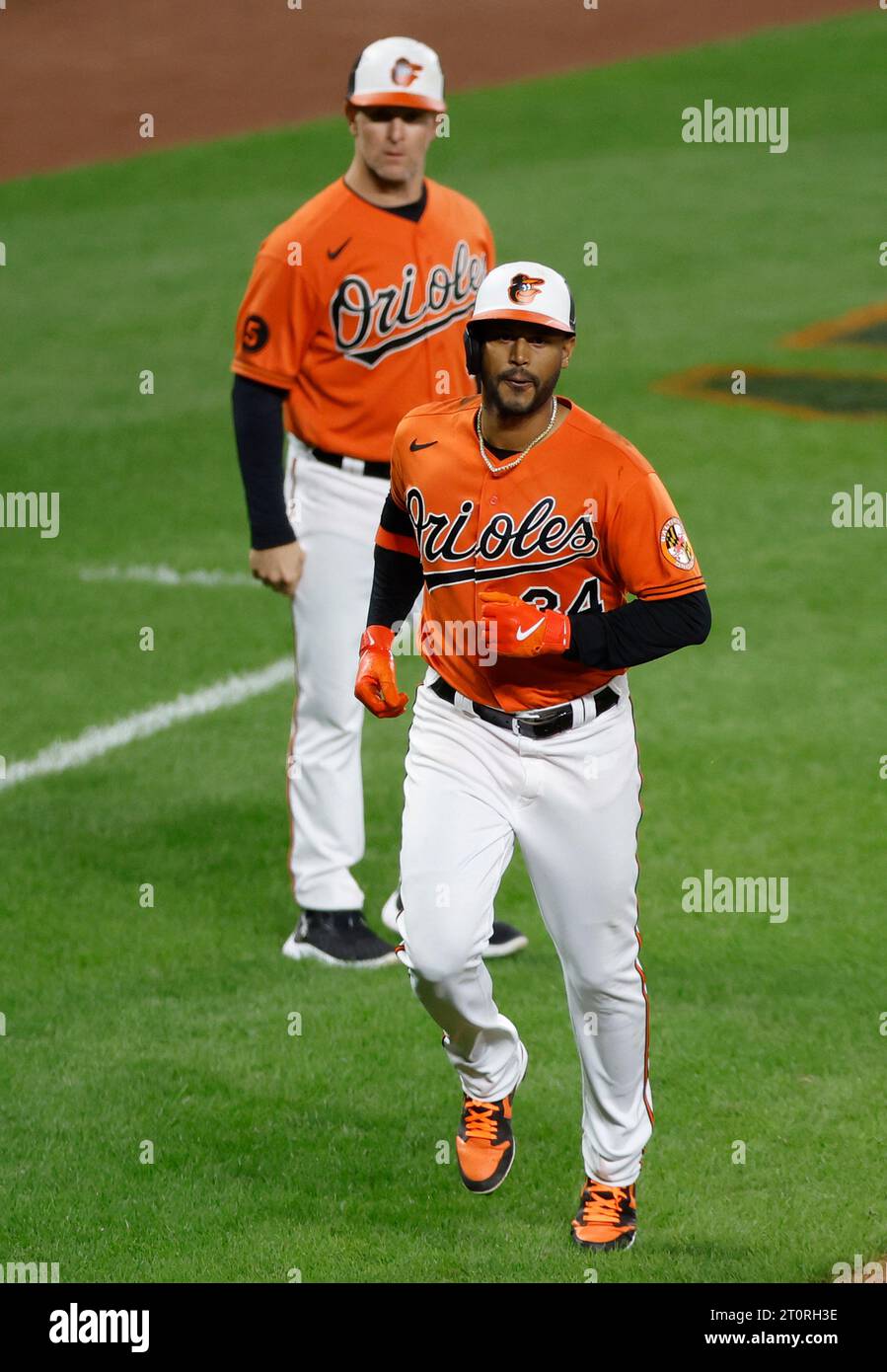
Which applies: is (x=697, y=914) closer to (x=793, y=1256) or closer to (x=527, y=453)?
(x=793, y=1256)

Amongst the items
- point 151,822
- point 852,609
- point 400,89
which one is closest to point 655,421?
point 852,609

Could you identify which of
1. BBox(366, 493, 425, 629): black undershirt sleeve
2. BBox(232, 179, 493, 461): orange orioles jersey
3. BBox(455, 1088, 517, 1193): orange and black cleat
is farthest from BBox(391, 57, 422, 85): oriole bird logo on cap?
BBox(455, 1088, 517, 1193): orange and black cleat

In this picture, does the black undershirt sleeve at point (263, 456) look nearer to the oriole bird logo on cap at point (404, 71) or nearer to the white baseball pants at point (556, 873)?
the oriole bird logo on cap at point (404, 71)

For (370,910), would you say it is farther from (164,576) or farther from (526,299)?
(164,576)

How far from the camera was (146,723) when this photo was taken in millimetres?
9109

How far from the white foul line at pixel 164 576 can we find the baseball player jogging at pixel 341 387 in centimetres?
452

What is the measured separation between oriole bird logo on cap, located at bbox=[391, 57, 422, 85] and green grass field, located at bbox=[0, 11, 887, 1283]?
9.35 feet

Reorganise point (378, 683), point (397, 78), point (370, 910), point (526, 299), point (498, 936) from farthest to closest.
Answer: point (370, 910) < point (498, 936) < point (397, 78) < point (378, 683) < point (526, 299)

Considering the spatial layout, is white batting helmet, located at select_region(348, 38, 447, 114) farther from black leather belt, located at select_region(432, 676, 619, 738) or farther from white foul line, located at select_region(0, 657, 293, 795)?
white foul line, located at select_region(0, 657, 293, 795)

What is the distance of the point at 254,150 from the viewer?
25078mm

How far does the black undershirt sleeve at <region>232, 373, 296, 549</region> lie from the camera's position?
6.51 m

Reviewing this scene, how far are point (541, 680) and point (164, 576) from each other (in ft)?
22.6

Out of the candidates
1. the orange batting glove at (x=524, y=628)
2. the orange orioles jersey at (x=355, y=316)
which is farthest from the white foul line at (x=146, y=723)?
the orange batting glove at (x=524, y=628)

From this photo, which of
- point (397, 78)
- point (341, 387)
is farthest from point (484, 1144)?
point (397, 78)
